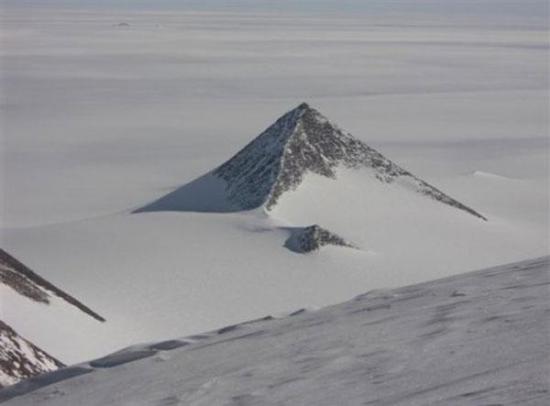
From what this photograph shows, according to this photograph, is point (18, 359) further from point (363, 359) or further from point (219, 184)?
point (219, 184)

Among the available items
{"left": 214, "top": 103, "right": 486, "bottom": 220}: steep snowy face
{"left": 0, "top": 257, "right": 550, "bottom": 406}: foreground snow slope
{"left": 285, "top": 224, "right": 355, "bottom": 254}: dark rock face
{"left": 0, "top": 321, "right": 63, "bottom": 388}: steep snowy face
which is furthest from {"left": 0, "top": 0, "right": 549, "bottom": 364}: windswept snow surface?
{"left": 0, "top": 257, "right": 550, "bottom": 406}: foreground snow slope

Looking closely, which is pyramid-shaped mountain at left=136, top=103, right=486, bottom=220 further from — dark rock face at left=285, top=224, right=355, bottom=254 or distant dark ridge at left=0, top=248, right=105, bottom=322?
distant dark ridge at left=0, top=248, right=105, bottom=322

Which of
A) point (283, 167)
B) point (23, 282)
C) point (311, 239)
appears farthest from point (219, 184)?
point (23, 282)

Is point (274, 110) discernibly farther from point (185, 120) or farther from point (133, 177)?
point (133, 177)

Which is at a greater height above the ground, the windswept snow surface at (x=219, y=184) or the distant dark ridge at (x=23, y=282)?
the windswept snow surface at (x=219, y=184)

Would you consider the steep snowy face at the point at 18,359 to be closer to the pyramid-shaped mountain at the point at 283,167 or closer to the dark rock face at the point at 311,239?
the dark rock face at the point at 311,239

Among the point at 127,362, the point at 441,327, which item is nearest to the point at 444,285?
the point at 441,327

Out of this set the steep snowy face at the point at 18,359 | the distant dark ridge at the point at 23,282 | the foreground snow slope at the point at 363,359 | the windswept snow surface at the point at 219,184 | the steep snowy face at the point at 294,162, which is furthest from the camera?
the steep snowy face at the point at 294,162

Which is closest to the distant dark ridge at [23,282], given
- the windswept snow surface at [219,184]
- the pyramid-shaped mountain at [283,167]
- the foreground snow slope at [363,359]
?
the windswept snow surface at [219,184]
